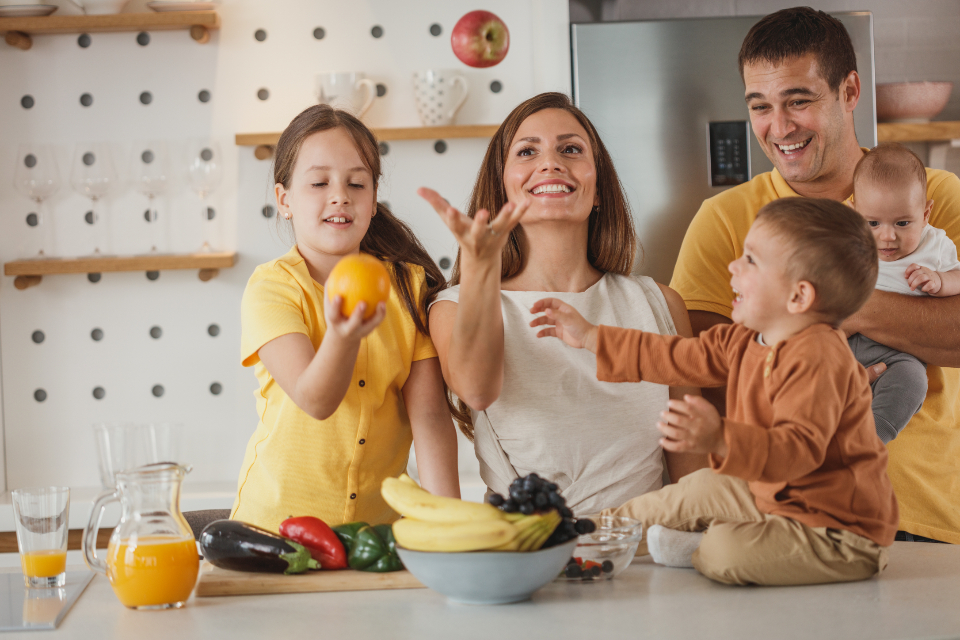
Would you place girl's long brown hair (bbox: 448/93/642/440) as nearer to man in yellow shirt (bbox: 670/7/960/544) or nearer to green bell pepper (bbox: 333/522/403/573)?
man in yellow shirt (bbox: 670/7/960/544)

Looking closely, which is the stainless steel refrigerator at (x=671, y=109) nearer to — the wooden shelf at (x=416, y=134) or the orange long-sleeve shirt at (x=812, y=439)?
the wooden shelf at (x=416, y=134)

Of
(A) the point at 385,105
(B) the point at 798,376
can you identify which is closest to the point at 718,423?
(B) the point at 798,376

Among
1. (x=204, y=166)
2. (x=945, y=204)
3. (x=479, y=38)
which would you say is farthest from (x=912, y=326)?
(x=204, y=166)

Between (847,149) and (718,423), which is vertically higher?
(847,149)

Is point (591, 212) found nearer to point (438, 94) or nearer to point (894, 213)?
point (894, 213)

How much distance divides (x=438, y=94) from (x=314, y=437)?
162 cm

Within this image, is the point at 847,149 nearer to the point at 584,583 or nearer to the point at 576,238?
the point at 576,238

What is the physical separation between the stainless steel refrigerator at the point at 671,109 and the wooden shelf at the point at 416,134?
402 millimetres

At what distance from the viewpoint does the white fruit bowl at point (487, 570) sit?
0.92 meters

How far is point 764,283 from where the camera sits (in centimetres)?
112

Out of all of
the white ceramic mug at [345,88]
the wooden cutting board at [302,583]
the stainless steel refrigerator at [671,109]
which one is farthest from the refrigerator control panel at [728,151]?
the wooden cutting board at [302,583]

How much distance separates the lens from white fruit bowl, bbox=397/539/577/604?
36.4 inches

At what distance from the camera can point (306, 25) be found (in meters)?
2.94

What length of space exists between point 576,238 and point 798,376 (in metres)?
0.70
